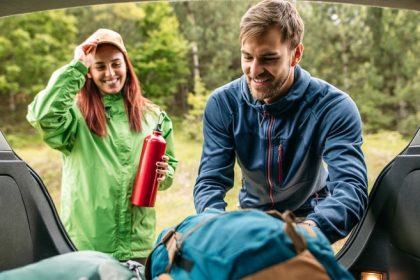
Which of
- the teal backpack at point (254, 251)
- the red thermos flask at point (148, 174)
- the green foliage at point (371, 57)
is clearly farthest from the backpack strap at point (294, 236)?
the green foliage at point (371, 57)

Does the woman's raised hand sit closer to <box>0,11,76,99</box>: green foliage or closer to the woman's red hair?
the woman's red hair

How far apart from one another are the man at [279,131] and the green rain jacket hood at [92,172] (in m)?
0.44

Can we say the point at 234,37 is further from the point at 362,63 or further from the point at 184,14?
the point at 362,63

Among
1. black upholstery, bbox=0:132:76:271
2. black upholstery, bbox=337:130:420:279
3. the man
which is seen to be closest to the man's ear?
the man

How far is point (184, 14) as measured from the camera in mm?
9578

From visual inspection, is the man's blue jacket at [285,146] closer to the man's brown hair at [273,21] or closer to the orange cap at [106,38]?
the man's brown hair at [273,21]

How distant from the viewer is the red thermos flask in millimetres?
2133

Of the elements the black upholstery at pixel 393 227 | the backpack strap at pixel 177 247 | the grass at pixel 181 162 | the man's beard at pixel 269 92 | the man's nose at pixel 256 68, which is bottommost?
the grass at pixel 181 162

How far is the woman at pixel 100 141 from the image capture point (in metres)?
2.12

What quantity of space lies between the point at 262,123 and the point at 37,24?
7992 mm

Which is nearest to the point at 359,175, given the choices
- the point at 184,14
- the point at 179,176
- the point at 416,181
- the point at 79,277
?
the point at 416,181

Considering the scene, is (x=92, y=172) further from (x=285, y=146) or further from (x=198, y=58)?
(x=198, y=58)

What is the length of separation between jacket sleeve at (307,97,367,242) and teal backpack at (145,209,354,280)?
14.1 inches

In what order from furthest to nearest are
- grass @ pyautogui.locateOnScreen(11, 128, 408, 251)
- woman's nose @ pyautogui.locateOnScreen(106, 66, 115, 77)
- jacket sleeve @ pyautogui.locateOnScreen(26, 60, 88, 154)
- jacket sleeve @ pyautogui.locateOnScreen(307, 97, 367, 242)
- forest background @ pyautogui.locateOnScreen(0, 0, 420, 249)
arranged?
1. forest background @ pyautogui.locateOnScreen(0, 0, 420, 249)
2. grass @ pyautogui.locateOnScreen(11, 128, 408, 251)
3. woman's nose @ pyautogui.locateOnScreen(106, 66, 115, 77)
4. jacket sleeve @ pyautogui.locateOnScreen(26, 60, 88, 154)
5. jacket sleeve @ pyautogui.locateOnScreen(307, 97, 367, 242)
